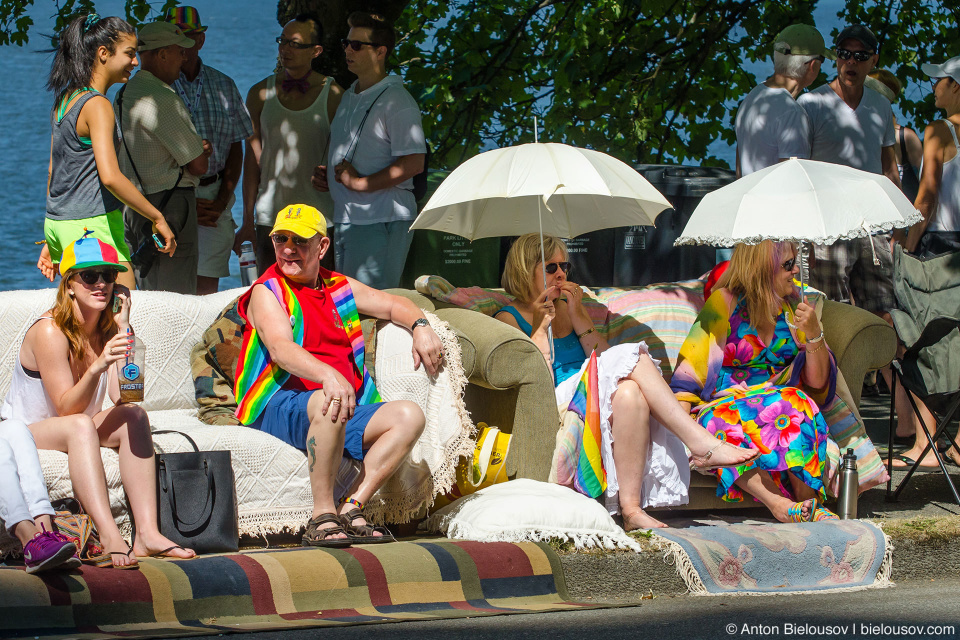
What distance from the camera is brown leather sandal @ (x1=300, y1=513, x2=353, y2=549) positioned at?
481 cm

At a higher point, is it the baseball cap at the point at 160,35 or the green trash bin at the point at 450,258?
the baseball cap at the point at 160,35

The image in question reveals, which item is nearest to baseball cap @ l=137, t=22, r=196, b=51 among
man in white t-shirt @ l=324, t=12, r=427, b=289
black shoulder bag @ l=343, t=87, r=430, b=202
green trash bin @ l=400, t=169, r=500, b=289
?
man in white t-shirt @ l=324, t=12, r=427, b=289

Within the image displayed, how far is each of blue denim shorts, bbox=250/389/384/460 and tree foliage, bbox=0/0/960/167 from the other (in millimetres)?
5026

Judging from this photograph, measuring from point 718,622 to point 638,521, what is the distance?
105 cm

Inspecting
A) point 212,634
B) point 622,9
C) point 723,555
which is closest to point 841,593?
point 723,555

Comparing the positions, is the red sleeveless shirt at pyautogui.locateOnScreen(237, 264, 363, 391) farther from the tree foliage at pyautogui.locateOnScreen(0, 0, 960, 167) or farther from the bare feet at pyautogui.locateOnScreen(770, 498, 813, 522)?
the tree foliage at pyautogui.locateOnScreen(0, 0, 960, 167)

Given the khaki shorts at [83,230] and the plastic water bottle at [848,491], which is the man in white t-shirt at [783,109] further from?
the khaki shorts at [83,230]

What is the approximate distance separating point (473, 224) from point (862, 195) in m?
2.02

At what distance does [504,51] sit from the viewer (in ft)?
34.1

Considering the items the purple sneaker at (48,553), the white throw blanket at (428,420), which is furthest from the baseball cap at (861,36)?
the purple sneaker at (48,553)

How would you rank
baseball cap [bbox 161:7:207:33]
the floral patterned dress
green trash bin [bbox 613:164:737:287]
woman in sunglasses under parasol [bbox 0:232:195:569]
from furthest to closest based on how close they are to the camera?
green trash bin [bbox 613:164:737:287] < baseball cap [bbox 161:7:207:33] < the floral patterned dress < woman in sunglasses under parasol [bbox 0:232:195:569]

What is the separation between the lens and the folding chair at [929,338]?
19.6ft

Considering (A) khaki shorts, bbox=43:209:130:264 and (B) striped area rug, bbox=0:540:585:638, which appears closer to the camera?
(B) striped area rug, bbox=0:540:585:638

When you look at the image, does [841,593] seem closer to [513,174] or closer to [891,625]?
[891,625]
